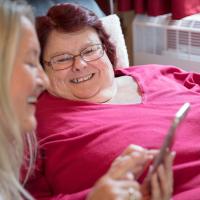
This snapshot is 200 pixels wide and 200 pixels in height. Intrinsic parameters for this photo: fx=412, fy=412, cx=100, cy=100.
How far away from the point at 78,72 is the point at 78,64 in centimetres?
3

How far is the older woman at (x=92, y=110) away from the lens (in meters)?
1.19

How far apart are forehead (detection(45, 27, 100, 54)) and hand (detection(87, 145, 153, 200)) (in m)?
0.55

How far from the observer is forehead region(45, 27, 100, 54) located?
53.1 inches

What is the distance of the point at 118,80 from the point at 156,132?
0.34 metres

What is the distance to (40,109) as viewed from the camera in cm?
133

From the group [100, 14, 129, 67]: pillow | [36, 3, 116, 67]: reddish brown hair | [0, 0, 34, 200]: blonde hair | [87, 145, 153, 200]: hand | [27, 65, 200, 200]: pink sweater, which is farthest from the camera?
[100, 14, 129, 67]: pillow

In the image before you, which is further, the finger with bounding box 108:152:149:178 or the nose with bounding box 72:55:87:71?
the nose with bounding box 72:55:87:71

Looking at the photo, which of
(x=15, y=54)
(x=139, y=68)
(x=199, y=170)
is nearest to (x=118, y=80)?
(x=139, y=68)

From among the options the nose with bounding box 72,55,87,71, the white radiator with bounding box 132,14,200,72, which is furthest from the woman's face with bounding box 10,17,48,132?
the white radiator with bounding box 132,14,200,72

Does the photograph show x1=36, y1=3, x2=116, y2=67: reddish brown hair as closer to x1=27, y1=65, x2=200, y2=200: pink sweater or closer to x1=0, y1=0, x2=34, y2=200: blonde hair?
x1=27, y1=65, x2=200, y2=200: pink sweater

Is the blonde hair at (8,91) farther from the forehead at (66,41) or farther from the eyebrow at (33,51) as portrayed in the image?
the forehead at (66,41)

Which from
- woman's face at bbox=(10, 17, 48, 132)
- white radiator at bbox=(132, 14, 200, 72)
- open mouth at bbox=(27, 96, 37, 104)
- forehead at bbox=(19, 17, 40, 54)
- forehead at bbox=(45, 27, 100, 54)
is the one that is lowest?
white radiator at bbox=(132, 14, 200, 72)

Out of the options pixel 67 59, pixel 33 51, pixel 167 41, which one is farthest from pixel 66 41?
pixel 167 41

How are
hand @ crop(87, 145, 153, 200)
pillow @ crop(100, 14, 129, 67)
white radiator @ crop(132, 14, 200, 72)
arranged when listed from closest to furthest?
hand @ crop(87, 145, 153, 200), pillow @ crop(100, 14, 129, 67), white radiator @ crop(132, 14, 200, 72)
